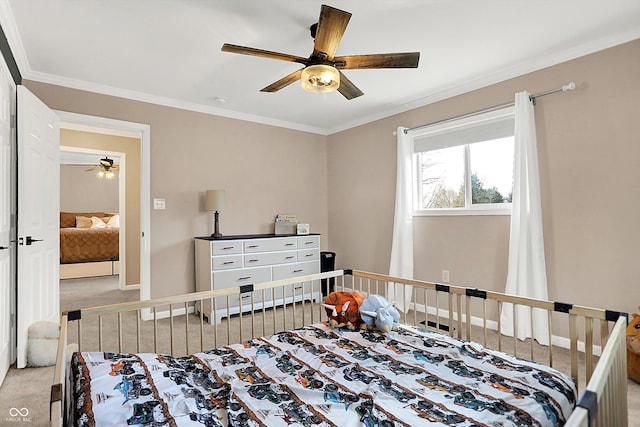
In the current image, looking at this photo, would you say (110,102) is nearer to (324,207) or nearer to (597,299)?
(324,207)

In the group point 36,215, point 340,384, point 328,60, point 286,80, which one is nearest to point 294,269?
point 286,80

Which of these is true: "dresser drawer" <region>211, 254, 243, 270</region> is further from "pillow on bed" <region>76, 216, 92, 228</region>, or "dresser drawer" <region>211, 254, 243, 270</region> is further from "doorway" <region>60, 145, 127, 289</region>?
"pillow on bed" <region>76, 216, 92, 228</region>

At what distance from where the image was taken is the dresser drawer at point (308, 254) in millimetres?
4257

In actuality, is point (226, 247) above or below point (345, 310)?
above

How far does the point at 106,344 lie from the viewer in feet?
9.71

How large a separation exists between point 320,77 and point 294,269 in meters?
2.57

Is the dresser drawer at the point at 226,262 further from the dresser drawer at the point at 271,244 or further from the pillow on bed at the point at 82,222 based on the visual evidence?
the pillow on bed at the point at 82,222

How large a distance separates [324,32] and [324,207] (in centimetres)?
338

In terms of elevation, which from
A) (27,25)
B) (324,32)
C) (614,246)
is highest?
(27,25)

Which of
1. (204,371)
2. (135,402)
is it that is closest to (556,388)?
(204,371)

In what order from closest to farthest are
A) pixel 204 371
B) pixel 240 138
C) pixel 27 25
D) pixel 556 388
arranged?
1. pixel 556 388
2. pixel 204 371
3. pixel 27 25
4. pixel 240 138

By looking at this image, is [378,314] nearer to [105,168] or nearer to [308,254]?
[308,254]

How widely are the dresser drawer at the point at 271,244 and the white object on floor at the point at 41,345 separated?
1.78 metres

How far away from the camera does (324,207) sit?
512cm
